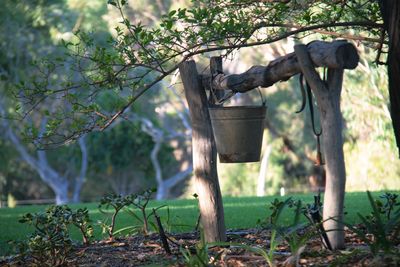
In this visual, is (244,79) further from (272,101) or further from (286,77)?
(272,101)

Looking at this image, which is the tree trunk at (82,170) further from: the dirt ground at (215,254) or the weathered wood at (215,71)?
the weathered wood at (215,71)

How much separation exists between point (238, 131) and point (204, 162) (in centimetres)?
47

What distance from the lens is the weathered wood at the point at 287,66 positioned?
557 cm

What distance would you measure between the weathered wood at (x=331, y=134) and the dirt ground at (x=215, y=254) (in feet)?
0.93

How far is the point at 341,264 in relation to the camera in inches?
216

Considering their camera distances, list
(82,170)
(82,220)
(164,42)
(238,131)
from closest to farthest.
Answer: (238,131), (164,42), (82,220), (82,170)

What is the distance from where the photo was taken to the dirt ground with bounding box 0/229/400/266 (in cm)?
560

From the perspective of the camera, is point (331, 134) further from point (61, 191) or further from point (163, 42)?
point (61, 191)

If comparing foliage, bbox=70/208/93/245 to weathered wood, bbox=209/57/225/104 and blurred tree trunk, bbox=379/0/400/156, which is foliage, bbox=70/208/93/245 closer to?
weathered wood, bbox=209/57/225/104

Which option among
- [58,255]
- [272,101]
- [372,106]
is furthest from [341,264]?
[272,101]

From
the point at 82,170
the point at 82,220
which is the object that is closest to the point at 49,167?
the point at 82,170

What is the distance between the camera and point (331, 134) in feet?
19.1

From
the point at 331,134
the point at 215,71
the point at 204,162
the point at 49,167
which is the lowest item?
the point at 204,162

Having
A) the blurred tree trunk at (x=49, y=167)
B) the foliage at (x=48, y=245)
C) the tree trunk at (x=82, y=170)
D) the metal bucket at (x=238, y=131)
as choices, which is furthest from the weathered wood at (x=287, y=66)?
the blurred tree trunk at (x=49, y=167)
